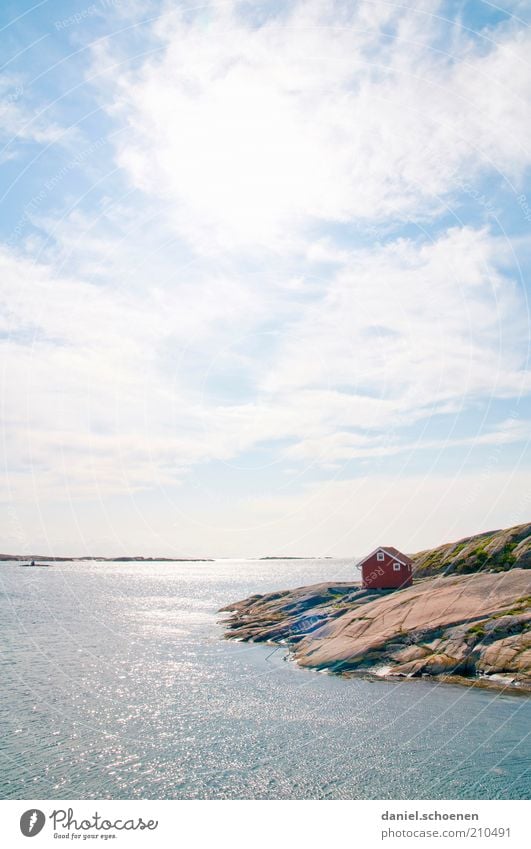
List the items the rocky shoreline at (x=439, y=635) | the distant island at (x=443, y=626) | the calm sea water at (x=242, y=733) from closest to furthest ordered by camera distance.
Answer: the calm sea water at (x=242, y=733), the rocky shoreline at (x=439, y=635), the distant island at (x=443, y=626)

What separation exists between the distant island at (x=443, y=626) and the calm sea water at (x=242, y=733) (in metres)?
2.71

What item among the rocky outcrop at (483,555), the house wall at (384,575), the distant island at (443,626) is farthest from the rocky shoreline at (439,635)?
the house wall at (384,575)

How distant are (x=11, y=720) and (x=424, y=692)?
84.8ft

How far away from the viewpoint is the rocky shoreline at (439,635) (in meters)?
39.5

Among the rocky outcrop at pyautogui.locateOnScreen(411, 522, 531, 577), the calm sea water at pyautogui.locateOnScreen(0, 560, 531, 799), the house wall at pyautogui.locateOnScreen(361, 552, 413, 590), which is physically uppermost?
the rocky outcrop at pyautogui.locateOnScreen(411, 522, 531, 577)

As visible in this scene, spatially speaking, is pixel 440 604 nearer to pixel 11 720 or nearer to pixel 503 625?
pixel 503 625

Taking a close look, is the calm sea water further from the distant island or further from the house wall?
the house wall

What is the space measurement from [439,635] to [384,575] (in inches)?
873

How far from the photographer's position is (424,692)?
1474 inches

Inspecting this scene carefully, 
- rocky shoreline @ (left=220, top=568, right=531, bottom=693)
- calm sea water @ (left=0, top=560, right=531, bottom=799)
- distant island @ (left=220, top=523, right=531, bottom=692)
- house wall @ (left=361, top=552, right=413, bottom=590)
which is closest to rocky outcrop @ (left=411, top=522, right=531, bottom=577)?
distant island @ (left=220, top=523, right=531, bottom=692)

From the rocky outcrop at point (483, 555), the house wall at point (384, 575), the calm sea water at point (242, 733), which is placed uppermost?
the rocky outcrop at point (483, 555)

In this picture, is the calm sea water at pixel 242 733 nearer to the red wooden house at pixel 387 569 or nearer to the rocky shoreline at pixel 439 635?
the rocky shoreline at pixel 439 635

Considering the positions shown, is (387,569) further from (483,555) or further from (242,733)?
(242,733)

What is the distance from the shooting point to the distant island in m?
40.0
